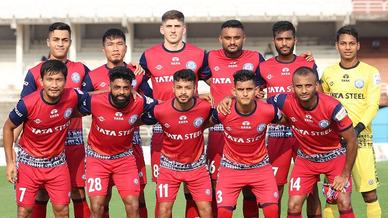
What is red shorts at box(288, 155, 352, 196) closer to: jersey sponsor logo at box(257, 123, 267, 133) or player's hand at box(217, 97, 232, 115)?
jersey sponsor logo at box(257, 123, 267, 133)

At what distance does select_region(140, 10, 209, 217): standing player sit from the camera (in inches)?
324

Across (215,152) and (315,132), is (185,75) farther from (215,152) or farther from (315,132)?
(315,132)

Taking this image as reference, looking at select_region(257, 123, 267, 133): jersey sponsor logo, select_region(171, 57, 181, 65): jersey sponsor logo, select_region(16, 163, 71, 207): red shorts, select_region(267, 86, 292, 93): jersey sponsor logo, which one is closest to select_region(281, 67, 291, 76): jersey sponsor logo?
select_region(267, 86, 292, 93): jersey sponsor logo

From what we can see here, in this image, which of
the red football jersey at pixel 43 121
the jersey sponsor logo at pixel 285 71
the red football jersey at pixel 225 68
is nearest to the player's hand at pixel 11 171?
the red football jersey at pixel 43 121

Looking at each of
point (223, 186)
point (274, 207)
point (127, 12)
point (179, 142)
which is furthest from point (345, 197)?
point (127, 12)

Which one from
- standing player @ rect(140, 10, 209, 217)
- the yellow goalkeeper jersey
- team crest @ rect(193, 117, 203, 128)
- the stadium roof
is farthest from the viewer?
the stadium roof

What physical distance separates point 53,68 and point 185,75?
141 cm

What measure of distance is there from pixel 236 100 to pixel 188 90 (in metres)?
0.54

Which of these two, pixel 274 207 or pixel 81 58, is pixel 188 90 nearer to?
pixel 274 207

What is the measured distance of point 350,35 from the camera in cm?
808

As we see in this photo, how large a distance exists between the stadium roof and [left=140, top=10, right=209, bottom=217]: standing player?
2480cm

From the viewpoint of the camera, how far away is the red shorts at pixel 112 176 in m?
7.67

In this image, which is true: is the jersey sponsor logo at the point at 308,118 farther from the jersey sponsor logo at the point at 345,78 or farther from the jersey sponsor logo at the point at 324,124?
the jersey sponsor logo at the point at 345,78

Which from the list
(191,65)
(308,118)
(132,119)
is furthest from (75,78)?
(308,118)
